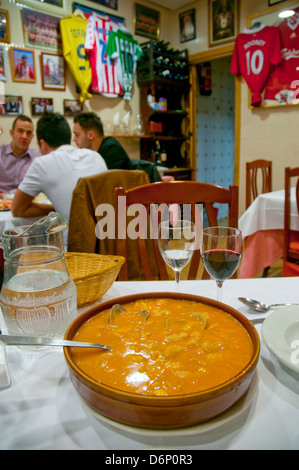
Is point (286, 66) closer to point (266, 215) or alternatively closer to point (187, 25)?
point (187, 25)

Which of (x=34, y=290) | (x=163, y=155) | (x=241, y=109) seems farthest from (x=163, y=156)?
(x=34, y=290)

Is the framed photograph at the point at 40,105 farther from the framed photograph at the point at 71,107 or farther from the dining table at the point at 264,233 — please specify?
the dining table at the point at 264,233

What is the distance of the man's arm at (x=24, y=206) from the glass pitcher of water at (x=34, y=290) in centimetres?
159

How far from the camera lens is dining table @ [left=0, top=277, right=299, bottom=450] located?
1.36ft

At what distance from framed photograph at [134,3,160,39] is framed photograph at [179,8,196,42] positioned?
1.20 feet

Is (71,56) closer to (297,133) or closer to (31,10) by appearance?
(31,10)

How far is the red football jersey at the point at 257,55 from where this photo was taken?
4086mm

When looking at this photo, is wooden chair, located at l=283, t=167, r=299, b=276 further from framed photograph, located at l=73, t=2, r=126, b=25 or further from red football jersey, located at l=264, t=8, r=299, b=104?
framed photograph, located at l=73, t=2, r=126, b=25

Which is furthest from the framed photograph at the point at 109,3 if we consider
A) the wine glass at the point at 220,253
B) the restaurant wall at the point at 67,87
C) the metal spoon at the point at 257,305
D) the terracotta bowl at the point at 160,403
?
the terracotta bowl at the point at 160,403

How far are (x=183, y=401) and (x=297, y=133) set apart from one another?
14.7ft

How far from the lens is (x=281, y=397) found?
504 millimetres

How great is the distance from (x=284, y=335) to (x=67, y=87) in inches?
169

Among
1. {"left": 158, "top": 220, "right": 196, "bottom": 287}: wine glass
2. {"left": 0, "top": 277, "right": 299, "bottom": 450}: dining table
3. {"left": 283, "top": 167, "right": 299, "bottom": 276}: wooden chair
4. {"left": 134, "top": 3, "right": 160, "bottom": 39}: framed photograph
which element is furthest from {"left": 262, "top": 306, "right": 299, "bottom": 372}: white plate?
{"left": 134, "top": 3, "right": 160, "bottom": 39}: framed photograph

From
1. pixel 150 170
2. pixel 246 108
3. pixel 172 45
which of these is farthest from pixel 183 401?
pixel 172 45
